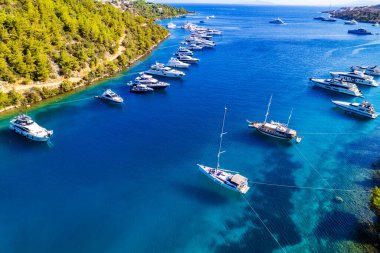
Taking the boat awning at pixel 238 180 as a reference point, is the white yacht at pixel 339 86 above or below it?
above

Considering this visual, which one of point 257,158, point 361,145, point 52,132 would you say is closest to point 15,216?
point 52,132

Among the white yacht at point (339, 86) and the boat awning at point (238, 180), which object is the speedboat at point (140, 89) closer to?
the boat awning at point (238, 180)

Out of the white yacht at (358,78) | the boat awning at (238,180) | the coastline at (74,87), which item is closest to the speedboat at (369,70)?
the white yacht at (358,78)

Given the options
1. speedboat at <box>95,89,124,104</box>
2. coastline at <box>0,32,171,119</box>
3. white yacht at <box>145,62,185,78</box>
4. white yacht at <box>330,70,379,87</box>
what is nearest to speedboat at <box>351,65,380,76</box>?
white yacht at <box>330,70,379,87</box>

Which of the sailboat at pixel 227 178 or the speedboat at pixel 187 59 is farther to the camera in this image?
the speedboat at pixel 187 59

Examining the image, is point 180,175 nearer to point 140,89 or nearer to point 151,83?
point 140,89

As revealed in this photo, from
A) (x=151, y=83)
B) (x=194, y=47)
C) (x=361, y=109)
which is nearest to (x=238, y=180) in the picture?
(x=361, y=109)
